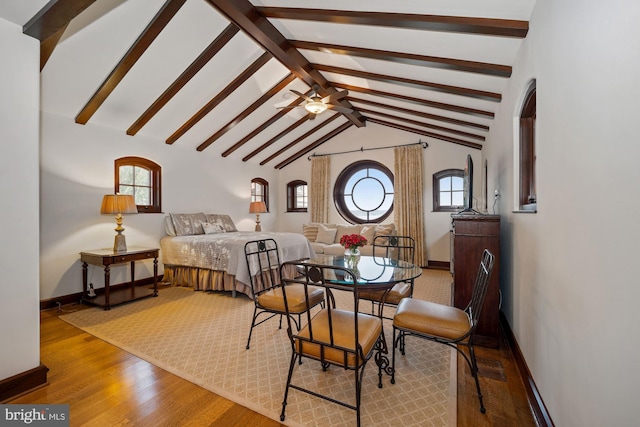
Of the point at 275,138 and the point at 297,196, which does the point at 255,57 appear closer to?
the point at 275,138

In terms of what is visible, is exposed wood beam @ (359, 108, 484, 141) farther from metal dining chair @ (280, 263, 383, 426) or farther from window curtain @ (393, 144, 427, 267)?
Result: metal dining chair @ (280, 263, 383, 426)

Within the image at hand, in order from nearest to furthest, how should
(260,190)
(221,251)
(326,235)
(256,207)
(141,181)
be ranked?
(221,251) < (141,181) < (326,235) < (256,207) < (260,190)

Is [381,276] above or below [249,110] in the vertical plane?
below

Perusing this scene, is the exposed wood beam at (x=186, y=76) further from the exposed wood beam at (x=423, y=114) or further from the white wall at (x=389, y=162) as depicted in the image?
the white wall at (x=389, y=162)

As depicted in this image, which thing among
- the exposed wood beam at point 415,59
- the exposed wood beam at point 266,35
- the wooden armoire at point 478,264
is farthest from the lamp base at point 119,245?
the wooden armoire at point 478,264

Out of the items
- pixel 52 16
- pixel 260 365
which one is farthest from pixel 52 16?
pixel 260 365

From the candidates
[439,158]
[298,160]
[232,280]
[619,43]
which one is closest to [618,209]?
[619,43]

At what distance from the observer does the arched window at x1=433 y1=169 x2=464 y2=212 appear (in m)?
5.78

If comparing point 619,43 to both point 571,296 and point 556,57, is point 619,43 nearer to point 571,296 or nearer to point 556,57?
point 556,57

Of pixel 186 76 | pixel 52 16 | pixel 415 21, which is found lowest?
pixel 52 16

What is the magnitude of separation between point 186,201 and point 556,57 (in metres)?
5.52

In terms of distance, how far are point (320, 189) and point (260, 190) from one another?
165cm

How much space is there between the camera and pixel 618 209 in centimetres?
91

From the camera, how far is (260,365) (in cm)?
222
